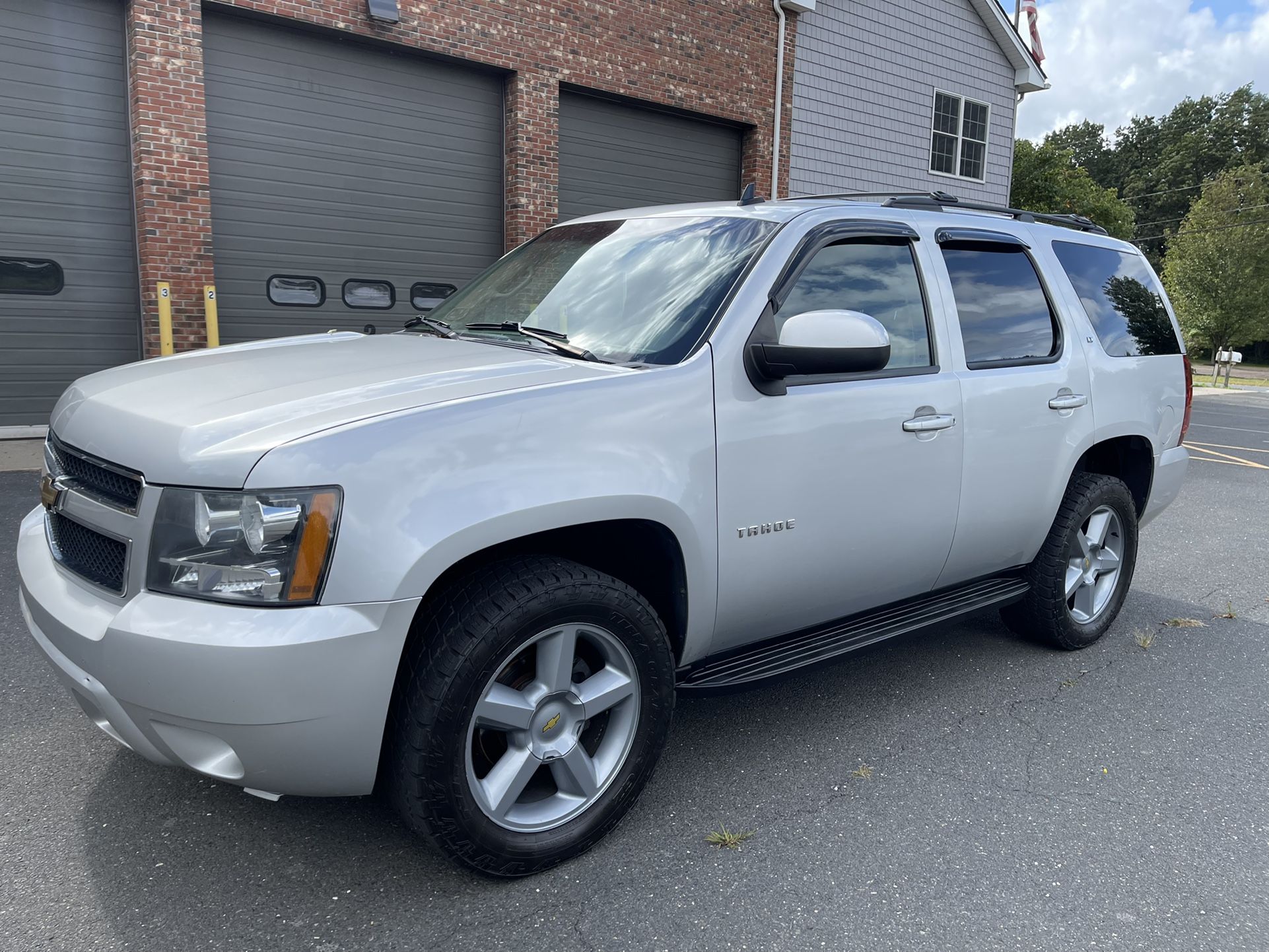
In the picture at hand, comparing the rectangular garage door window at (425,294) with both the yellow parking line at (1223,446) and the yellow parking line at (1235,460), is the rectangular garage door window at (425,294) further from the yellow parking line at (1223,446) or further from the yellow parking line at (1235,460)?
the yellow parking line at (1223,446)

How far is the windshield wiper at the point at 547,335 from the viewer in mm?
2934

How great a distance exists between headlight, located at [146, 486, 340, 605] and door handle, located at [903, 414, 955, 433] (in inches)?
80.2

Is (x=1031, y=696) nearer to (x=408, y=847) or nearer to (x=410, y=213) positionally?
(x=408, y=847)

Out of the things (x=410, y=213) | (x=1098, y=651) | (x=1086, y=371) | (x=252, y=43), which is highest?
(x=252, y=43)

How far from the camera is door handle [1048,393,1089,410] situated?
398cm

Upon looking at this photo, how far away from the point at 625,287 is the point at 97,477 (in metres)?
1.72

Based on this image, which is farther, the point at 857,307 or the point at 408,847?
the point at 857,307

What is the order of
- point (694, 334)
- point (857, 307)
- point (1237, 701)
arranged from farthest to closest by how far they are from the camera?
1. point (1237, 701)
2. point (857, 307)
3. point (694, 334)

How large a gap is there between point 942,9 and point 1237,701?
16.1 metres

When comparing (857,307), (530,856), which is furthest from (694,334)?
(530,856)

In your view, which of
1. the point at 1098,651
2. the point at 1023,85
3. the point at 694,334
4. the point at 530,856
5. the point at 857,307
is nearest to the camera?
the point at 530,856

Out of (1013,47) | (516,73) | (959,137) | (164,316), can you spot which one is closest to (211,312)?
(164,316)

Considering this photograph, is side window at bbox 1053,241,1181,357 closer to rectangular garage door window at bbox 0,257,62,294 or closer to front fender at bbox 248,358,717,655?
front fender at bbox 248,358,717,655

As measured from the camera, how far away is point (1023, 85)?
18.6 m
